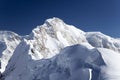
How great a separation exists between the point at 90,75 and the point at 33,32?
40.2 meters

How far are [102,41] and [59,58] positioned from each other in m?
55.3

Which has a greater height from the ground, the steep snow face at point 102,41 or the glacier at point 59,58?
the steep snow face at point 102,41

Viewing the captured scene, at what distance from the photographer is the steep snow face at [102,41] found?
10035 centimetres

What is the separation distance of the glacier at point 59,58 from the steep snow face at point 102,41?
0.62 meters

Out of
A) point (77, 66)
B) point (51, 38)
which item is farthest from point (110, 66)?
point (51, 38)

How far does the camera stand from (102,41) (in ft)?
340

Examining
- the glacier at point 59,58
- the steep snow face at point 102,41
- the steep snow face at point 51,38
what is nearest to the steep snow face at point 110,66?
the glacier at point 59,58

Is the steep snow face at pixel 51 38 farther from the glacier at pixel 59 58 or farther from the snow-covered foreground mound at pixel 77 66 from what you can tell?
the snow-covered foreground mound at pixel 77 66

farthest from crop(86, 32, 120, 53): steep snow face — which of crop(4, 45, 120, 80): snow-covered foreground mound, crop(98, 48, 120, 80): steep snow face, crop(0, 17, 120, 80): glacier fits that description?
crop(98, 48, 120, 80): steep snow face

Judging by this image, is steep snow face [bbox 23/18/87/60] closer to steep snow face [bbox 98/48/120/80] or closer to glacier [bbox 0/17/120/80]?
glacier [bbox 0/17/120/80]

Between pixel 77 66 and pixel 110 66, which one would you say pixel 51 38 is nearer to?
pixel 77 66

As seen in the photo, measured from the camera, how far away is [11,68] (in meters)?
65.1

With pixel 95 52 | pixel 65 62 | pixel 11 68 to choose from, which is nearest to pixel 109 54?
pixel 95 52

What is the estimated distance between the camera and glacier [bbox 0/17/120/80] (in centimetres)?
4047
